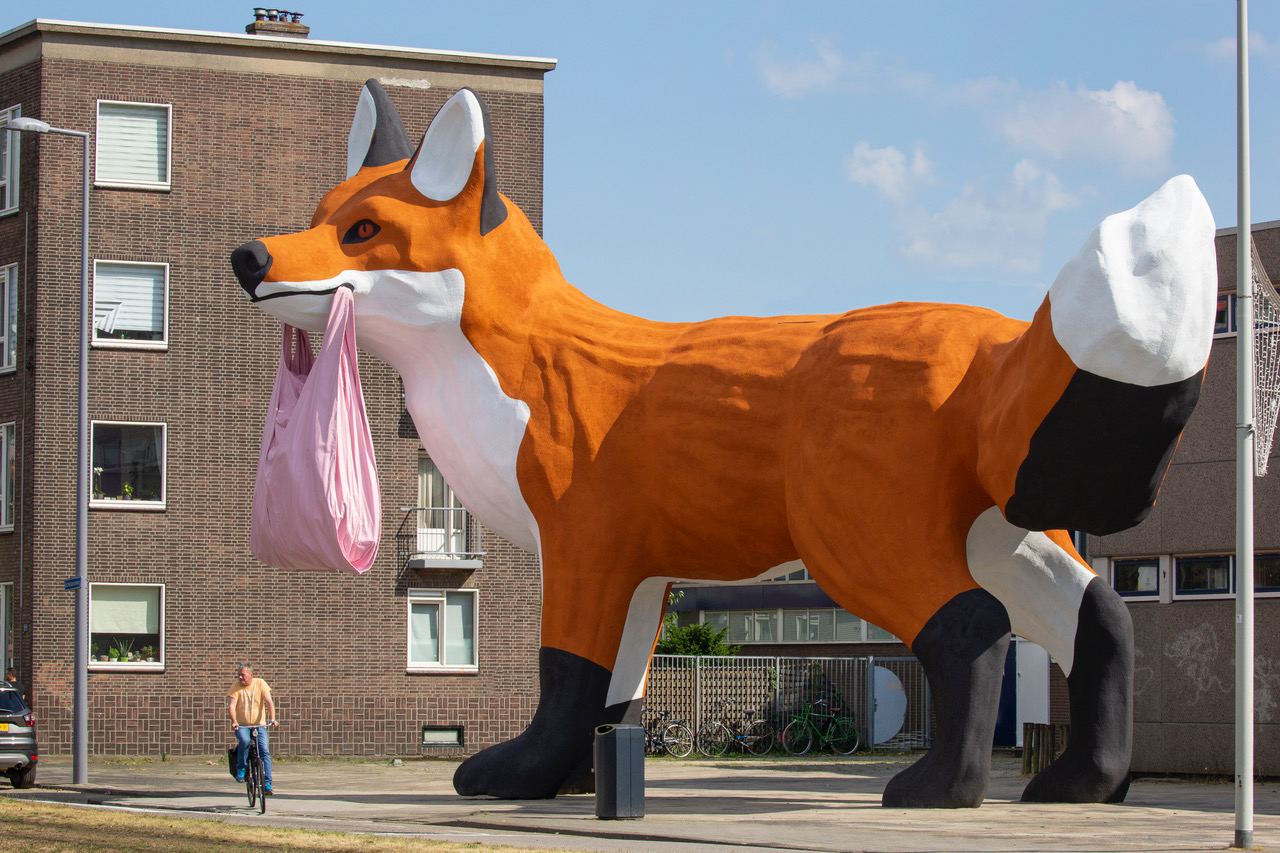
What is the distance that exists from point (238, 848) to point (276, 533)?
11.8ft

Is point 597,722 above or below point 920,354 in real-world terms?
below

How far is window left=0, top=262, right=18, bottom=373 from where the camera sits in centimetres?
2714

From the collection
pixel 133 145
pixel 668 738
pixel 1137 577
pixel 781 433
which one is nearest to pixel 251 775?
pixel 781 433

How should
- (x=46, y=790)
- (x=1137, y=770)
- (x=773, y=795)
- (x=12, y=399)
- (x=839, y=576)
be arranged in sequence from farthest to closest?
(x=12, y=399)
(x=1137, y=770)
(x=46, y=790)
(x=773, y=795)
(x=839, y=576)

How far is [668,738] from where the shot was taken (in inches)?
1101

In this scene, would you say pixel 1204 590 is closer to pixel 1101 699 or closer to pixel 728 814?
pixel 1101 699

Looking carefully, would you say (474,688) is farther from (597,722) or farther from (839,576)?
(839,576)

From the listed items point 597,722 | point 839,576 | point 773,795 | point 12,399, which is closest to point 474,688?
point 12,399

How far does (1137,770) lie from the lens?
20.5 metres

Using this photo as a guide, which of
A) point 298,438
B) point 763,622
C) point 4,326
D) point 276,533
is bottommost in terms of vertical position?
point 763,622

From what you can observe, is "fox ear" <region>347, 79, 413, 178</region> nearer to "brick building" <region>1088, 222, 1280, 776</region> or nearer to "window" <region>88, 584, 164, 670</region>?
"brick building" <region>1088, 222, 1280, 776</region>

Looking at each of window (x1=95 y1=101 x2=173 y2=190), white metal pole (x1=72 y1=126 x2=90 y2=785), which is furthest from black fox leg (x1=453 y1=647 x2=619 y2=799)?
window (x1=95 y1=101 x2=173 y2=190)

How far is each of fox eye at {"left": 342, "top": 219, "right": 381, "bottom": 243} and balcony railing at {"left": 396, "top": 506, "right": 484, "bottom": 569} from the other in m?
13.8

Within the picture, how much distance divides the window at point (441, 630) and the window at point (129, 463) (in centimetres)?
505
